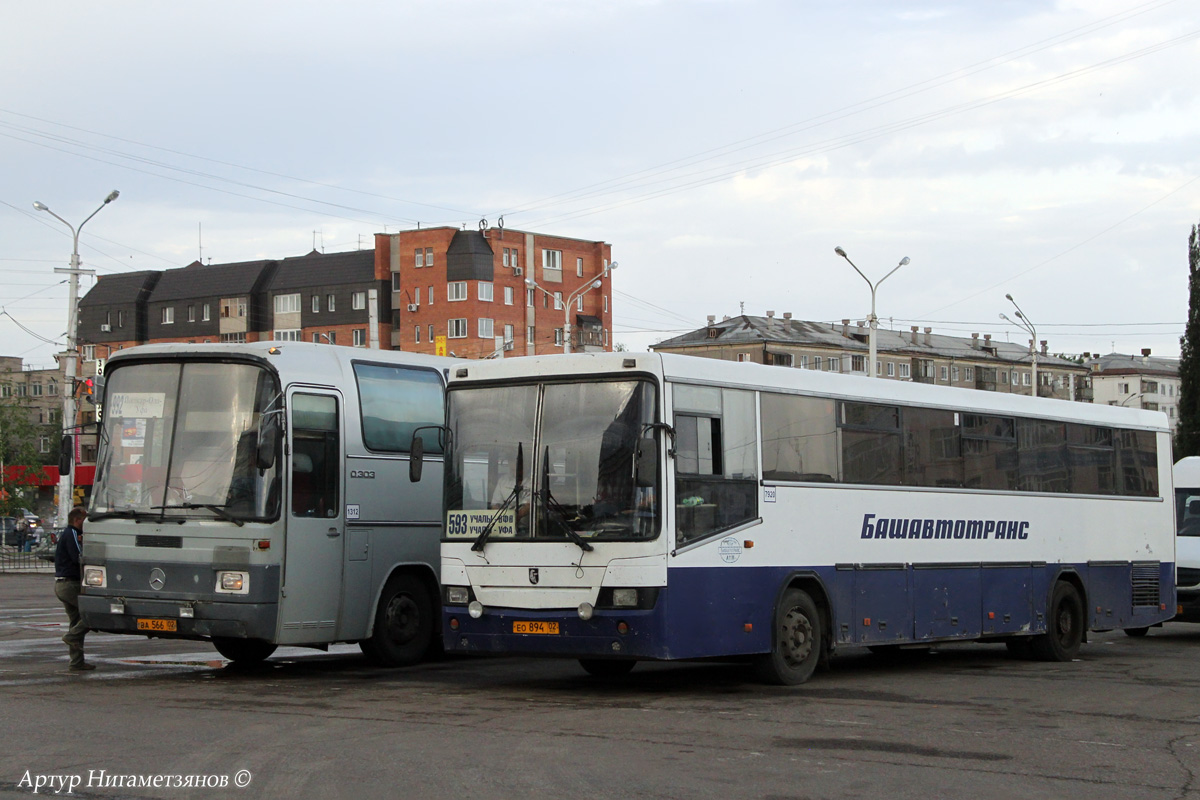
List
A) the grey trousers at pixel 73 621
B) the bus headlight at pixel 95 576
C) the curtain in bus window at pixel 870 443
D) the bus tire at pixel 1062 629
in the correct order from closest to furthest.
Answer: the bus headlight at pixel 95 576, the curtain in bus window at pixel 870 443, the grey trousers at pixel 73 621, the bus tire at pixel 1062 629

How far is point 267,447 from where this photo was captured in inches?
539

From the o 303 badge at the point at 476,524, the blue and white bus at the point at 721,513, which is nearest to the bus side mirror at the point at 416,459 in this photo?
the blue and white bus at the point at 721,513

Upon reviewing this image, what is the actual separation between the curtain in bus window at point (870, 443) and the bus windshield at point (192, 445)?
19.0 feet

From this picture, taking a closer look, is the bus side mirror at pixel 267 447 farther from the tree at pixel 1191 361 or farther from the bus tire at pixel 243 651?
the tree at pixel 1191 361

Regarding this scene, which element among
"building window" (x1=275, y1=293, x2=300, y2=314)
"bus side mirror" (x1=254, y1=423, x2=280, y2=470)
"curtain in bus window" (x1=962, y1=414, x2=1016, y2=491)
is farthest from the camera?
"building window" (x1=275, y1=293, x2=300, y2=314)

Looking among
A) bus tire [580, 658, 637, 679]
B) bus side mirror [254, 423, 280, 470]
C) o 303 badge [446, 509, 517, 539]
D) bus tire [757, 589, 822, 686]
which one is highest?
bus side mirror [254, 423, 280, 470]

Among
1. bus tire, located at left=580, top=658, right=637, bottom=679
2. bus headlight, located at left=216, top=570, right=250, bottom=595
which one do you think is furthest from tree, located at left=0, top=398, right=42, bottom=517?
bus tire, located at left=580, top=658, right=637, bottom=679

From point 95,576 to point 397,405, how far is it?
11.9 ft

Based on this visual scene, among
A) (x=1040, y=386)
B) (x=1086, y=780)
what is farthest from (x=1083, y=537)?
(x=1040, y=386)

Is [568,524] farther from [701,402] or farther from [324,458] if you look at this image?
[324,458]

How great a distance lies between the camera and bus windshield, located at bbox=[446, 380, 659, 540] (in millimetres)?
12602

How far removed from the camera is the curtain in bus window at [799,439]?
14000 mm

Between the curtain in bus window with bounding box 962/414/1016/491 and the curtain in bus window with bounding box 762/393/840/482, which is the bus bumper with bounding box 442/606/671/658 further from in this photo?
the curtain in bus window with bounding box 962/414/1016/491

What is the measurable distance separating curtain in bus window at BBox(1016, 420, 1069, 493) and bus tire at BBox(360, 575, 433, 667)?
→ 24.2 ft
